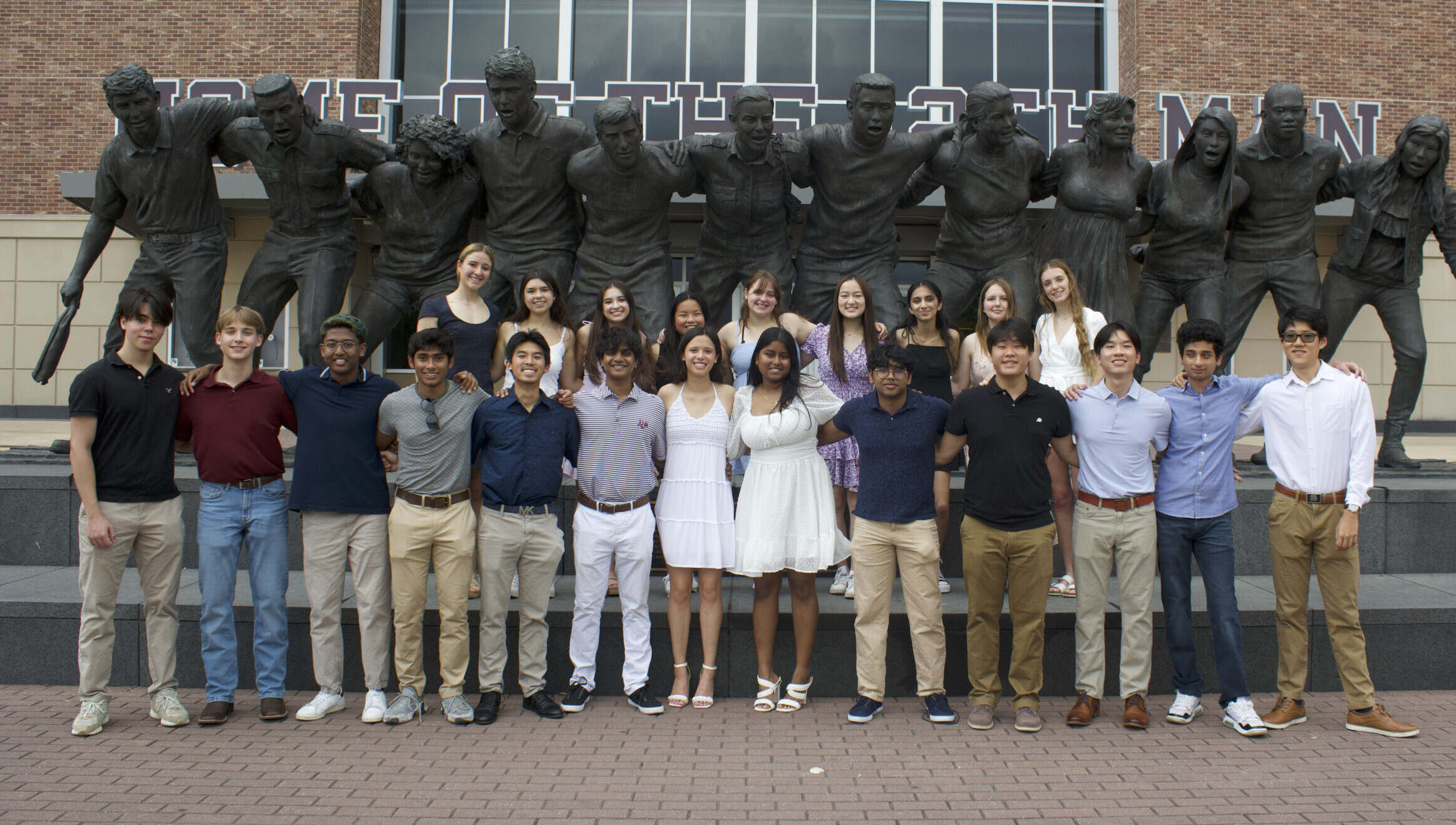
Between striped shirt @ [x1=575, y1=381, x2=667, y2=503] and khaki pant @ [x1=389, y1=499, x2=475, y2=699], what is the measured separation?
0.56 meters

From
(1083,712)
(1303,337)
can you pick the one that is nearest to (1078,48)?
(1303,337)

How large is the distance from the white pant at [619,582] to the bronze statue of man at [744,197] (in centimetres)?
181

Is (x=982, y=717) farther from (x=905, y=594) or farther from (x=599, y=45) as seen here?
(x=599, y=45)

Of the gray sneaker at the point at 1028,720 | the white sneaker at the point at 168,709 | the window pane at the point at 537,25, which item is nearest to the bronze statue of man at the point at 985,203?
the gray sneaker at the point at 1028,720

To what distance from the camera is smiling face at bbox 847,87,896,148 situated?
585 cm

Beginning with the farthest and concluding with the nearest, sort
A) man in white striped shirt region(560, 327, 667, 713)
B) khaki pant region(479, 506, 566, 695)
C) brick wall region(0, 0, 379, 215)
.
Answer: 1. brick wall region(0, 0, 379, 215)
2. man in white striped shirt region(560, 327, 667, 713)
3. khaki pant region(479, 506, 566, 695)

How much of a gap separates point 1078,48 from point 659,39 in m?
6.38

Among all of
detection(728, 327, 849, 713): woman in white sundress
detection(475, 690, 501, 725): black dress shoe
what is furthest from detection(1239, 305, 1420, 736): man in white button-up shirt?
detection(475, 690, 501, 725): black dress shoe

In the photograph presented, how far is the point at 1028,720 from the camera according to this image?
13.6ft

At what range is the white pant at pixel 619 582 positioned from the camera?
4.35 meters

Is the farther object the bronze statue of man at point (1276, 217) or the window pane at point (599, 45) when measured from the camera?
the window pane at point (599, 45)

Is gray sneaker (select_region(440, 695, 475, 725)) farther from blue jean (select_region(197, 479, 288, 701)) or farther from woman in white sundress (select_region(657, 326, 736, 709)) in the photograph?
woman in white sundress (select_region(657, 326, 736, 709))

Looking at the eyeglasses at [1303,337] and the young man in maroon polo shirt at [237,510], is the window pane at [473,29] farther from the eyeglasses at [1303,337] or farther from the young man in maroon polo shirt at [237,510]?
the eyeglasses at [1303,337]

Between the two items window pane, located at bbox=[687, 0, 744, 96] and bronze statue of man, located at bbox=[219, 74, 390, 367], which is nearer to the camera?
bronze statue of man, located at bbox=[219, 74, 390, 367]
